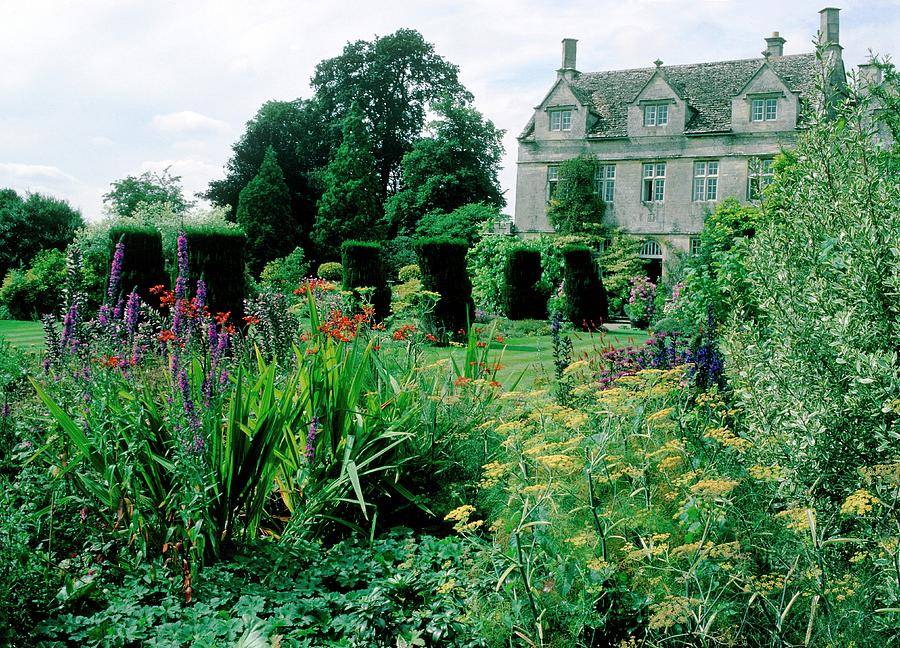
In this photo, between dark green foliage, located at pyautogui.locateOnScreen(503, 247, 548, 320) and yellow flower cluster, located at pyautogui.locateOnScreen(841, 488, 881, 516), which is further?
dark green foliage, located at pyautogui.locateOnScreen(503, 247, 548, 320)

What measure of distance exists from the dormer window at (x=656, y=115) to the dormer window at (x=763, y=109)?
9.54 ft

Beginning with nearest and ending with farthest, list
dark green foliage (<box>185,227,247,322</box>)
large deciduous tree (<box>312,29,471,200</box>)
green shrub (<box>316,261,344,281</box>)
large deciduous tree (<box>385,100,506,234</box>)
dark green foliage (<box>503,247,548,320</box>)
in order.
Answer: dark green foliage (<box>185,227,247,322</box>) → dark green foliage (<box>503,247,548,320</box>) → green shrub (<box>316,261,344,281</box>) → large deciduous tree (<box>385,100,506,234</box>) → large deciduous tree (<box>312,29,471,200</box>)

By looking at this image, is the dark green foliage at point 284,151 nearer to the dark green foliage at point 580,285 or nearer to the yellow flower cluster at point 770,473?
the dark green foliage at point 580,285

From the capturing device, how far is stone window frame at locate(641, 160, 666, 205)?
90.3 ft

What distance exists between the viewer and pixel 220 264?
13.5 metres

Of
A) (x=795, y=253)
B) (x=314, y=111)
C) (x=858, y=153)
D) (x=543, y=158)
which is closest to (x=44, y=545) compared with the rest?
(x=795, y=253)

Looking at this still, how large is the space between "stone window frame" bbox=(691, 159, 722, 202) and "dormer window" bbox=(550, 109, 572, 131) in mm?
4972

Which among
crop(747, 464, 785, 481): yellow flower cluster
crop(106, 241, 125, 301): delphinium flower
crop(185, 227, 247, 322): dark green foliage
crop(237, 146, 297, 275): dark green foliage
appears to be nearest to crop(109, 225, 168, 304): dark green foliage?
crop(185, 227, 247, 322): dark green foliage

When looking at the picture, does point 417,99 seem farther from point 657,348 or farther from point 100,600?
point 100,600

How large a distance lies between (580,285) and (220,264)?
333 inches

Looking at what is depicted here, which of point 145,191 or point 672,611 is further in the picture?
point 145,191

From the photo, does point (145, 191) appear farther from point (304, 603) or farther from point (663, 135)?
point (304, 603)

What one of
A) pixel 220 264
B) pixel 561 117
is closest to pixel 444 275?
pixel 220 264

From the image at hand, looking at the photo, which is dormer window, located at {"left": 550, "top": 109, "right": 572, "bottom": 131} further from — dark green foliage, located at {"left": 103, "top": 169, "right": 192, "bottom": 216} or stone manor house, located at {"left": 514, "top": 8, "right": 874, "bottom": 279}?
dark green foliage, located at {"left": 103, "top": 169, "right": 192, "bottom": 216}
